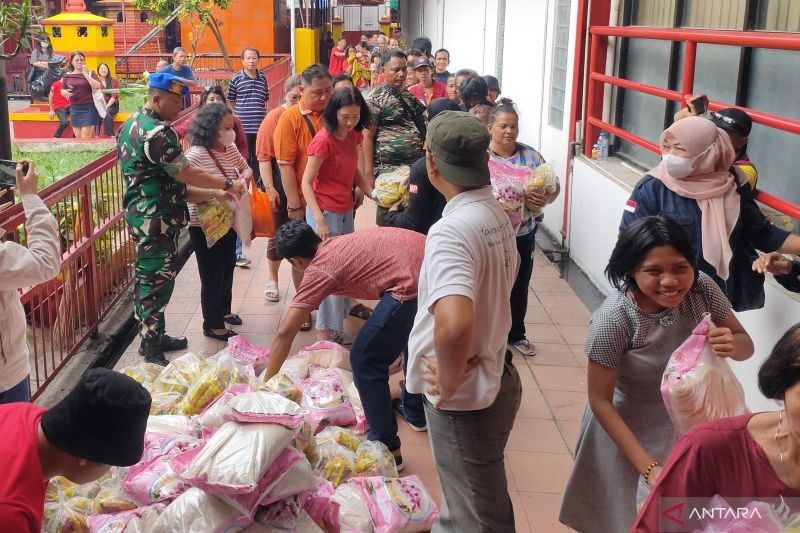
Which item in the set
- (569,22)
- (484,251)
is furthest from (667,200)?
(569,22)

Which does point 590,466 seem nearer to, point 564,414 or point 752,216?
point 752,216

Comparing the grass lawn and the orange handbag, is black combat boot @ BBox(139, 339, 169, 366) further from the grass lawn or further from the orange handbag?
the grass lawn

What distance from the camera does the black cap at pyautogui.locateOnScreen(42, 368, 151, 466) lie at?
75.7 inches

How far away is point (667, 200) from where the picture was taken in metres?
3.54

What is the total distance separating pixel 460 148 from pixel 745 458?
1288mm

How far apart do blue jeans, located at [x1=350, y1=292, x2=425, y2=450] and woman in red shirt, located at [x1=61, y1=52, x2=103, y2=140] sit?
462 inches

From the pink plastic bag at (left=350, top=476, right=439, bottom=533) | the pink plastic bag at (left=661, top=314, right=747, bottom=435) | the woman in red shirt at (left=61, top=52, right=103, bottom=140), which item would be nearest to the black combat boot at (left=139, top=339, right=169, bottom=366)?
the pink plastic bag at (left=350, top=476, right=439, bottom=533)

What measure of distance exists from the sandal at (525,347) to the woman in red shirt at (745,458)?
3.81 metres

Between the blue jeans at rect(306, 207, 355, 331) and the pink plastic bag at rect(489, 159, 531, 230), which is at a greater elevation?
the pink plastic bag at rect(489, 159, 531, 230)

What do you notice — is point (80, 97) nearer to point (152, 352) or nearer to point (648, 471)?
point (152, 352)

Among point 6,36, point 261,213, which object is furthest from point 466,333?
point 6,36

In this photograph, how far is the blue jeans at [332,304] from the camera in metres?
5.48

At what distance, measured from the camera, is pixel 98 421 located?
195cm

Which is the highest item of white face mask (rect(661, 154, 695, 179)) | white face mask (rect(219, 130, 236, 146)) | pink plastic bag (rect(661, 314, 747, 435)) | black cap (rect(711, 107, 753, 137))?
black cap (rect(711, 107, 753, 137))
